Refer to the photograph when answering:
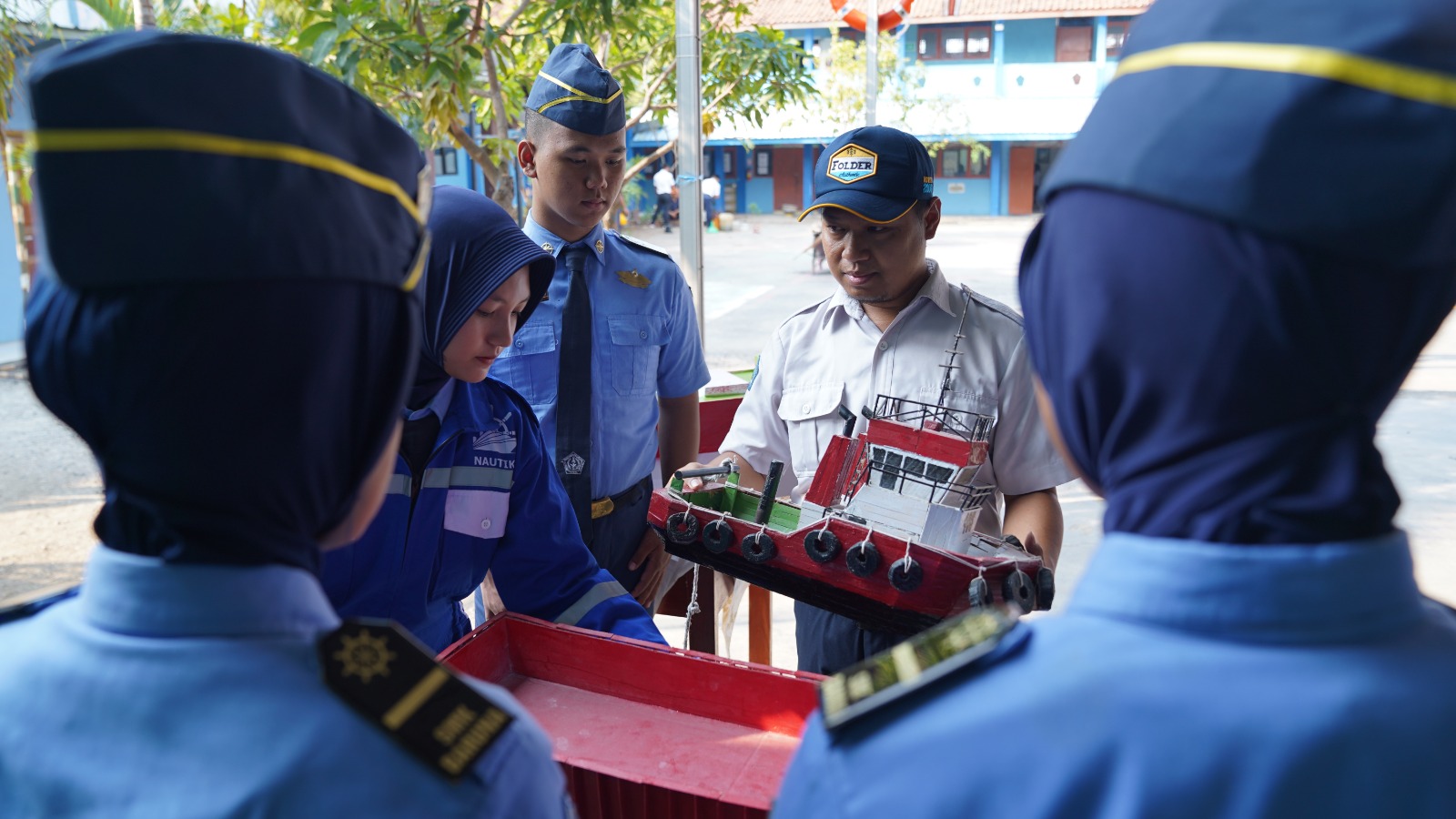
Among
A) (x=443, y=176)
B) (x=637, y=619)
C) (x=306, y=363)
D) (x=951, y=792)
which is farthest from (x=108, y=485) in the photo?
(x=443, y=176)

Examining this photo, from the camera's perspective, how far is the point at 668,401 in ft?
11.2

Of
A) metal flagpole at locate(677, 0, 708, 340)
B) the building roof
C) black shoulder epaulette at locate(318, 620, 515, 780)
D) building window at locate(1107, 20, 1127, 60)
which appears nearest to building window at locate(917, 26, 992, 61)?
the building roof

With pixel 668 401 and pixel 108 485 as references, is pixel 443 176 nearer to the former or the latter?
pixel 668 401

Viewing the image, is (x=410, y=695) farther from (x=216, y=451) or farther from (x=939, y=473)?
(x=939, y=473)

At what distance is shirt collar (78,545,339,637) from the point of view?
86cm

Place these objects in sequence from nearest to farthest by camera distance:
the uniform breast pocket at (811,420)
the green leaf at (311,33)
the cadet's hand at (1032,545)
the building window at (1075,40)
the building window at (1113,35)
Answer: the cadet's hand at (1032,545)
the uniform breast pocket at (811,420)
the green leaf at (311,33)
the building window at (1113,35)
the building window at (1075,40)

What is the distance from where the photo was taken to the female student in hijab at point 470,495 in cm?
189

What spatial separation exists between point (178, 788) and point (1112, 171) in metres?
0.86

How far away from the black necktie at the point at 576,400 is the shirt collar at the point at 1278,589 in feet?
Answer: 7.22

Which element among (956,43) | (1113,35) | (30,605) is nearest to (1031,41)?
(956,43)

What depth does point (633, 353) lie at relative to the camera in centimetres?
316

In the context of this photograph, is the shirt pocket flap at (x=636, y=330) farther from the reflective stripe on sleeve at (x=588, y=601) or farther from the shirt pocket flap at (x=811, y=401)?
the reflective stripe on sleeve at (x=588, y=601)

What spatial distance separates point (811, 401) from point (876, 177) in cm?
60

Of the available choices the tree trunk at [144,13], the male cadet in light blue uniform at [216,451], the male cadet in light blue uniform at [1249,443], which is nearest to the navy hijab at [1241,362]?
the male cadet in light blue uniform at [1249,443]
